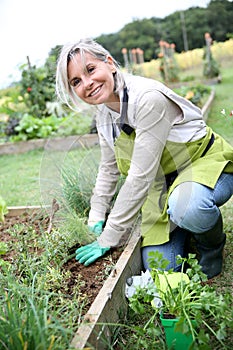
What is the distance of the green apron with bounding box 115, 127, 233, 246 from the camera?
1.83 m

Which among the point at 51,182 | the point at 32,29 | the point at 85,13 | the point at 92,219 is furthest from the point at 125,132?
the point at 85,13

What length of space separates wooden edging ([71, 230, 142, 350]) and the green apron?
106 millimetres

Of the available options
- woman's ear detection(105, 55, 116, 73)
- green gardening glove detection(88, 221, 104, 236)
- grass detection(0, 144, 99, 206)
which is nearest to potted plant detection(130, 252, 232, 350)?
green gardening glove detection(88, 221, 104, 236)

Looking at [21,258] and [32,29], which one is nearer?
[21,258]

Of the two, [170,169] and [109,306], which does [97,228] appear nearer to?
[170,169]

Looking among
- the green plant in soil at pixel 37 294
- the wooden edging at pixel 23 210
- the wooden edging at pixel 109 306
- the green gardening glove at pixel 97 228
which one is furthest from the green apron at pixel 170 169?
the wooden edging at pixel 23 210

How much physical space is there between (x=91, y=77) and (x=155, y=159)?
0.43 metres

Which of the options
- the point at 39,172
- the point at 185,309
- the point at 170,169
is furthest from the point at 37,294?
the point at 39,172

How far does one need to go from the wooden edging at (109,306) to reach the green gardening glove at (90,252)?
4.7 inches

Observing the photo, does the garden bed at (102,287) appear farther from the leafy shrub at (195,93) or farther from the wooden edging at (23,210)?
the leafy shrub at (195,93)

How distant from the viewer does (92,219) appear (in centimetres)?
214

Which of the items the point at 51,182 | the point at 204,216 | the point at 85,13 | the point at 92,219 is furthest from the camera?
the point at 85,13

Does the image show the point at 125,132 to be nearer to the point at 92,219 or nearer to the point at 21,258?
the point at 92,219

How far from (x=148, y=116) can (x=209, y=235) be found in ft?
1.82
